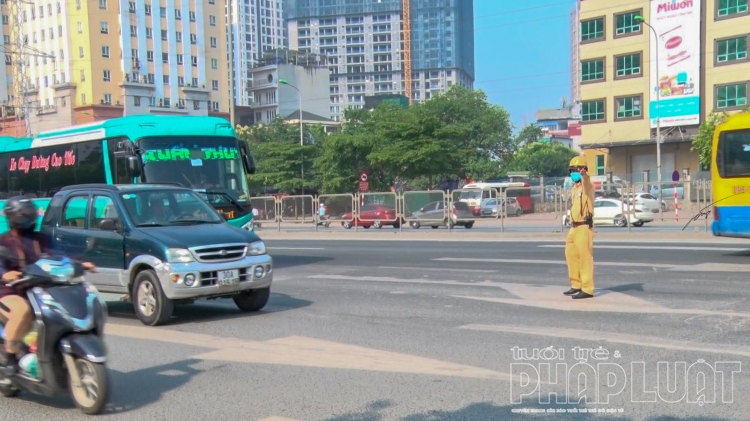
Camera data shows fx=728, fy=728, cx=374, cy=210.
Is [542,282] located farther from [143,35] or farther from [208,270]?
[143,35]

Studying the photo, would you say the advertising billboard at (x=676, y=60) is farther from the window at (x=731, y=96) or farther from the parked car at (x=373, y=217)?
the parked car at (x=373, y=217)

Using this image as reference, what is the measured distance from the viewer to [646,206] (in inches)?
1027

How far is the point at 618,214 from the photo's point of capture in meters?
28.0

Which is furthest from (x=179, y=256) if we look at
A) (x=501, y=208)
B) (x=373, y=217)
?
(x=373, y=217)

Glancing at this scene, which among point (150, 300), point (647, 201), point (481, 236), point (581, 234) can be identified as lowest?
point (481, 236)

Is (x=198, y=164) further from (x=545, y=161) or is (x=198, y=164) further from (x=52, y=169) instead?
(x=545, y=161)

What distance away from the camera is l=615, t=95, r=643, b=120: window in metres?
59.7

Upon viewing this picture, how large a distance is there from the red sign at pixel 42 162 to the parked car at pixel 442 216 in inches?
557

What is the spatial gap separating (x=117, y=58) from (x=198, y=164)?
2671 inches

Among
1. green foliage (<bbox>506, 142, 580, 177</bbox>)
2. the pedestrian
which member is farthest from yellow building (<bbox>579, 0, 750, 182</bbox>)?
the pedestrian

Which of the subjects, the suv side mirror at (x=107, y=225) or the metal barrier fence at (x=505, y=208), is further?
the metal barrier fence at (x=505, y=208)

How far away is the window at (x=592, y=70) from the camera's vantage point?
6166 centimetres

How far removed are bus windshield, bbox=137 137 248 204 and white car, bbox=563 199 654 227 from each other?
1201 cm

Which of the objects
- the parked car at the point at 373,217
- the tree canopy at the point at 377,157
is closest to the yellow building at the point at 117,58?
the tree canopy at the point at 377,157
